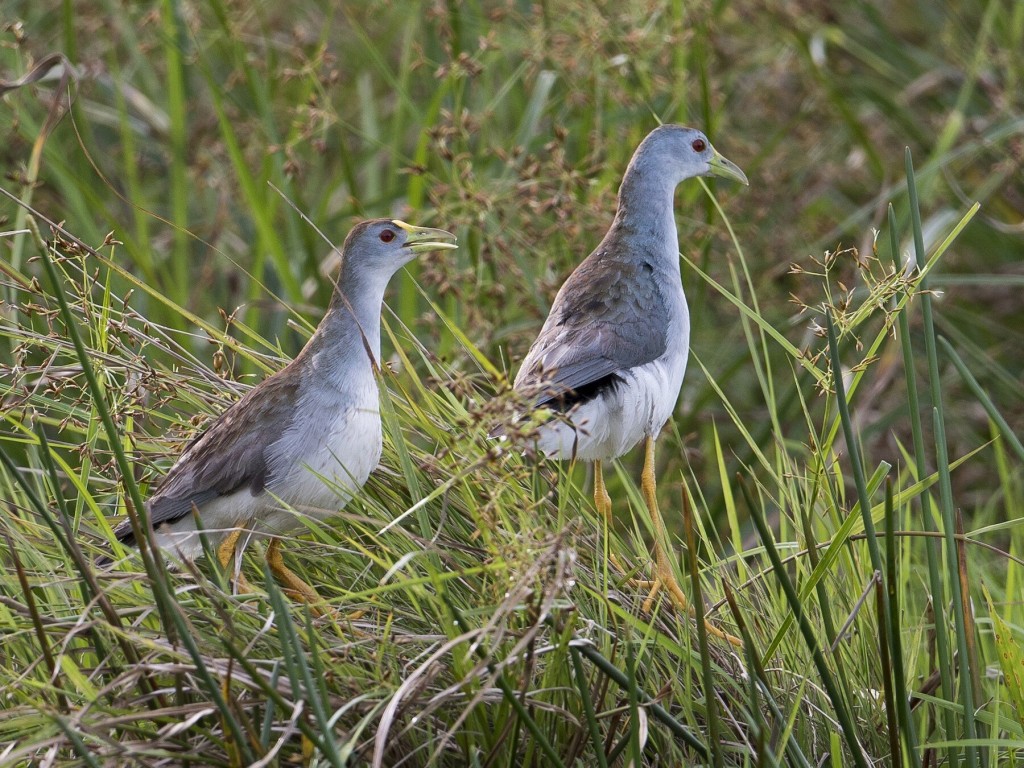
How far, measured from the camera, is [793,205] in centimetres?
711

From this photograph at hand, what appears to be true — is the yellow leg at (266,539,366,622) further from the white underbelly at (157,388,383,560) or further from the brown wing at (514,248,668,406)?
the brown wing at (514,248,668,406)

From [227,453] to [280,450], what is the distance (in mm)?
132

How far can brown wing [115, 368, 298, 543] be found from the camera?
3480mm

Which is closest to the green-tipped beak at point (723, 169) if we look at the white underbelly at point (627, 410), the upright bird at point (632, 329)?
the upright bird at point (632, 329)

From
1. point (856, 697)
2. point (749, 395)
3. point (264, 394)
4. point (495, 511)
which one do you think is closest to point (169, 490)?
point (264, 394)

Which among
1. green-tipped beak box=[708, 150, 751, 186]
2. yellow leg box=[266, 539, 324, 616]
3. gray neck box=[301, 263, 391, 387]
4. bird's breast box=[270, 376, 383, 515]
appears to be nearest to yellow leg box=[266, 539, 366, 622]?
yellow leg box=[266, 539, 324, 616]

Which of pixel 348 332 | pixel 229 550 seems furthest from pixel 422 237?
pixel 229 550

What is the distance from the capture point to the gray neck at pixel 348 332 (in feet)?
11.8

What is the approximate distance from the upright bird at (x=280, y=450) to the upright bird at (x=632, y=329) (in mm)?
459

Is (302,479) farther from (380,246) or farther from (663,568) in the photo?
(663,568)

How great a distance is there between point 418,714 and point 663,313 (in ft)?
5.83

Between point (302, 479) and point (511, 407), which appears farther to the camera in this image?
point (302, 479)

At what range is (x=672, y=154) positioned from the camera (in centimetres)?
428

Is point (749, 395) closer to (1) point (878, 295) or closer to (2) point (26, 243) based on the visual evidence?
(2) point (26, 243)
